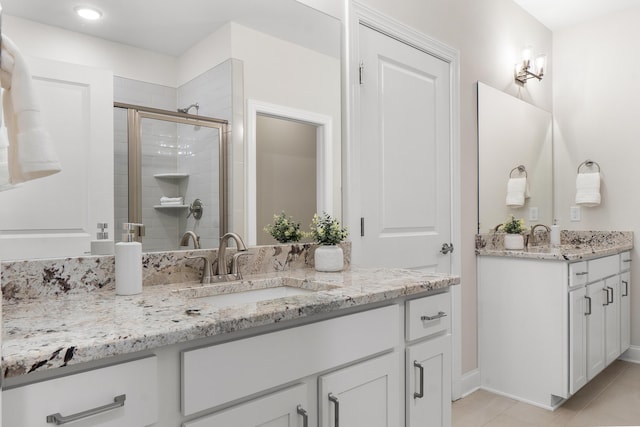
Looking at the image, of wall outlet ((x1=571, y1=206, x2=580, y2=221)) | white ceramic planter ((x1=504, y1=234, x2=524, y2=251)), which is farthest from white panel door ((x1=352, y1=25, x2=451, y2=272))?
wall outlet ((x1=571, y1=206, x2=580, y2=221))

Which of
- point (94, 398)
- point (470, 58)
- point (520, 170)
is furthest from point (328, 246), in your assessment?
point (520, 170)

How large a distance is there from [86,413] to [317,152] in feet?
4.59

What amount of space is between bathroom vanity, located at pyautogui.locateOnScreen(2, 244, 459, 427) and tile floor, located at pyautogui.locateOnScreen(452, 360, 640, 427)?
977 millimetres

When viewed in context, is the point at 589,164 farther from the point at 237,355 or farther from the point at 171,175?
the point at 237,355

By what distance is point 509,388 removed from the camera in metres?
2.64

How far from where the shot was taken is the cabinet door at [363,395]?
46.0 inches

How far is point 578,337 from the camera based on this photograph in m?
2.50

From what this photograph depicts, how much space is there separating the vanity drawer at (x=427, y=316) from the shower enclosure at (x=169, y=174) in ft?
2.43

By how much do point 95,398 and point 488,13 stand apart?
3167 millimetres

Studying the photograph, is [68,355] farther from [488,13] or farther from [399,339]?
[488,13]

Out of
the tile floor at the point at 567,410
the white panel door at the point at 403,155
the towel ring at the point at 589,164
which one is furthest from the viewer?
the towel ring at the point at 589,164

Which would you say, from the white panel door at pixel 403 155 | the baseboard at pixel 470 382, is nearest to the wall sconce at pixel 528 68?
the white panel door at pixel 403 155

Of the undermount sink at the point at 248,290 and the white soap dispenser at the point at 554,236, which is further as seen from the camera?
the white soap dispenser at the point at 554,236

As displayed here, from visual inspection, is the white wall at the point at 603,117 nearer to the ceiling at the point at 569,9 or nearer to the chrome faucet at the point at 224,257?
the ceiling at the point at 569,9
